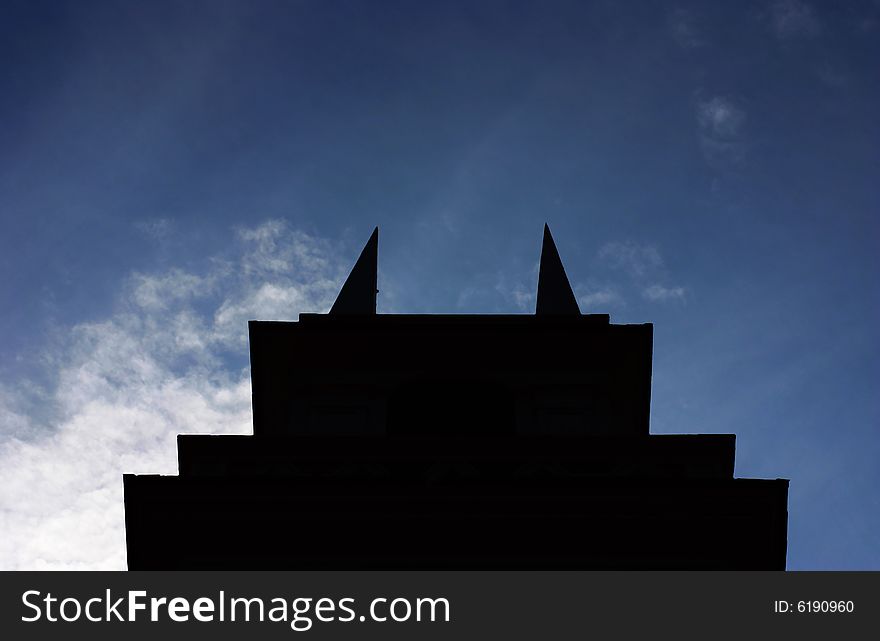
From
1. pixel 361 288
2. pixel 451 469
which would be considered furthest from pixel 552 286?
pixel 451 469

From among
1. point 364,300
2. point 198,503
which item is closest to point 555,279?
point 364,300

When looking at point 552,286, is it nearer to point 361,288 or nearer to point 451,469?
point 361,288

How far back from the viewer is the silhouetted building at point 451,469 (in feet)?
38.4

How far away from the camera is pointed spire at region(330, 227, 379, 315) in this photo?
920 inches

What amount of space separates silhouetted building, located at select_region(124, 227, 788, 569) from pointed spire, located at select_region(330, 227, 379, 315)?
464cm

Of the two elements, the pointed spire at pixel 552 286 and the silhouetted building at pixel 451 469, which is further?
the pointed spire at pixel 552 286

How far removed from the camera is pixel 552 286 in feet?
81.5

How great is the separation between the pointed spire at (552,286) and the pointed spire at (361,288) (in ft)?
16.4

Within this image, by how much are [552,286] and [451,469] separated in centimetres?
1242

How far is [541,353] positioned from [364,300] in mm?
7178

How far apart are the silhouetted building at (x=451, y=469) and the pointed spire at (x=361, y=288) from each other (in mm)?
4635

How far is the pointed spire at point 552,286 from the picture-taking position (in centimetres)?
2334

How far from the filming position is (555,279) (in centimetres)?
2506

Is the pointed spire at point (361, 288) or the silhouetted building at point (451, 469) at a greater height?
the pointed spire at point (361, 288)
